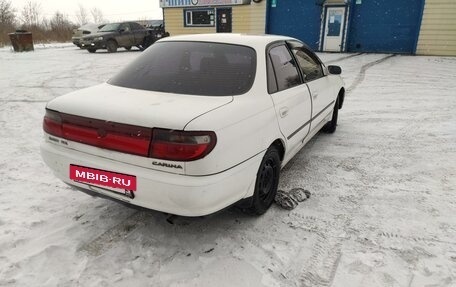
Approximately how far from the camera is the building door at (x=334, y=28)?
55.3 feet

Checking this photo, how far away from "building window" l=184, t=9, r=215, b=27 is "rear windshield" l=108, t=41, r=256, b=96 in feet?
58.4

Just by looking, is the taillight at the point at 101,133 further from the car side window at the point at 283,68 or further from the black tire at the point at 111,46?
the black tire at the point at 111,46

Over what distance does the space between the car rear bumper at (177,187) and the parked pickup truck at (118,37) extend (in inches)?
697

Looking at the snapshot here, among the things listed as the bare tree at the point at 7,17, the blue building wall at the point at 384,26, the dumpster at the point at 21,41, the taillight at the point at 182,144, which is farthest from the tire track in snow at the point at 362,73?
the bare tree at the point at 7,17

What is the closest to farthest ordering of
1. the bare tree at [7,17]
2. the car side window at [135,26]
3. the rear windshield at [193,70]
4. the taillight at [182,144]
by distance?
the taillight at [182,144] < the rear windshield at [193,70] < the car side window at [135,26] < the bare tree at [7,17]

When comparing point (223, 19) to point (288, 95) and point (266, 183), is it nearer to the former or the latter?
point (288, 95)

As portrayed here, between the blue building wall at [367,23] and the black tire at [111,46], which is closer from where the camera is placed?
the blue building wall at [367,23]

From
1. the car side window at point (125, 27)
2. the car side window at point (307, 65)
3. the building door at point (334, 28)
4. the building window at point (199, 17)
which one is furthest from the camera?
the building window at point (199, 17)

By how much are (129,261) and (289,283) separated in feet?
3.55

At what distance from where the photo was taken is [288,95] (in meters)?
3.18

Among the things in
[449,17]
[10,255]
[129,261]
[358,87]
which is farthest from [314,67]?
[449,17]

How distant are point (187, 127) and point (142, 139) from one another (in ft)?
1.02

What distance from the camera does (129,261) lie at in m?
2.42

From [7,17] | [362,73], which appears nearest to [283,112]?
[362,73]
